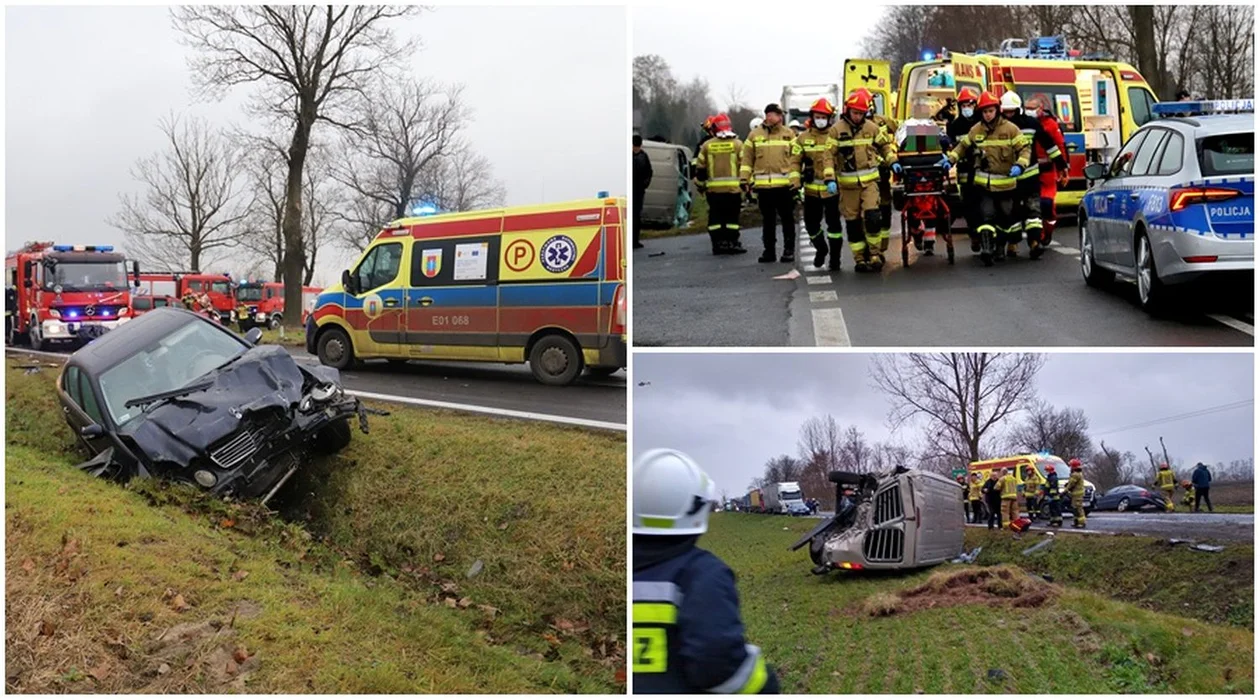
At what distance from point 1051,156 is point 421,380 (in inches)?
237

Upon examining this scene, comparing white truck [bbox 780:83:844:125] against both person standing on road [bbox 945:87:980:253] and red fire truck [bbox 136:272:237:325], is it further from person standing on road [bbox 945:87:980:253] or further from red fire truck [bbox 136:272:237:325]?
red fire truck [bbox 136:272:237:325]

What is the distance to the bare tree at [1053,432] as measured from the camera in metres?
6.77

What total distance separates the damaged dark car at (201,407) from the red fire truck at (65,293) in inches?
105

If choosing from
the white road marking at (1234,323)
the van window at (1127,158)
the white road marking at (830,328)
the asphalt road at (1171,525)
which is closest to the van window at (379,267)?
the white road marking at (830,328)

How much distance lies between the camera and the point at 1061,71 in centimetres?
1310

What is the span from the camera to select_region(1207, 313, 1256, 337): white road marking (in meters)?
6.52

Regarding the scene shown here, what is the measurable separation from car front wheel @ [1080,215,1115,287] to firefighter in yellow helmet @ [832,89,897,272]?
1618 mm

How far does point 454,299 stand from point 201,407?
9.28 ft

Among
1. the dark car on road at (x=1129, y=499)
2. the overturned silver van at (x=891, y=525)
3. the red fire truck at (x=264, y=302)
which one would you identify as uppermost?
the red fire truck at (x=264, y=302)

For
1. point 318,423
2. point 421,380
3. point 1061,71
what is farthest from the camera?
point 1061,71

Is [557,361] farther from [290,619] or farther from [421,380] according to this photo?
[290,619]

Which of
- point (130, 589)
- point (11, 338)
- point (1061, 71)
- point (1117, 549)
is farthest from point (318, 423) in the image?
point (1061, 71)

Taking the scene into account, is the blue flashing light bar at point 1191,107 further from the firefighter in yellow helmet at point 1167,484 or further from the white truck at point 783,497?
the white truck at point 783,497

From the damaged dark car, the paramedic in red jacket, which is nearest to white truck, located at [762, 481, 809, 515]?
the damaged dark car
